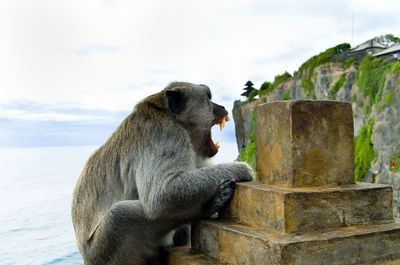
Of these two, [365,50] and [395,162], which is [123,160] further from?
[365,50]

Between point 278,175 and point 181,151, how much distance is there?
94 cm

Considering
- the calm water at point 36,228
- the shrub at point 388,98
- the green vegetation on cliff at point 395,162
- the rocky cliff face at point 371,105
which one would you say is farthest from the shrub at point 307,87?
the calm water at point 36,228

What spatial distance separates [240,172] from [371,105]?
75.4 feet

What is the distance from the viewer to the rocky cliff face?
21.9 meters

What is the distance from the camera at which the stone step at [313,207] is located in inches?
104

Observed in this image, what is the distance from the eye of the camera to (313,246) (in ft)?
8.25

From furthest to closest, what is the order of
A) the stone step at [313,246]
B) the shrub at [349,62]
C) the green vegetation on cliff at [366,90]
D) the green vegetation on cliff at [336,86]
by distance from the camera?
the green vegetation on cliff at [336,86], the shrub at [349,62], the green vegetation on cliff at [366,90], the stone step at [313,246]

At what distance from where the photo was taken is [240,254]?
279cm

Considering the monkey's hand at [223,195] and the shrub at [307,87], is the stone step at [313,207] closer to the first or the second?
the monkey's hand at [223,195]

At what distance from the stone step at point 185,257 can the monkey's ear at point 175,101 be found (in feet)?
4.09

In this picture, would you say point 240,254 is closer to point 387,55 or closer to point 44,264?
A: point 387,55

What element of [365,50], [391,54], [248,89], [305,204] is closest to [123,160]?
[305,204]

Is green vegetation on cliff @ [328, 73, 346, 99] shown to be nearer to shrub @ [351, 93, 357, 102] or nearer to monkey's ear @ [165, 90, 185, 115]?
shrub @ [351, 93, 357, 102]

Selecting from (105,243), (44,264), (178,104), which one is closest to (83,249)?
(105,243)
